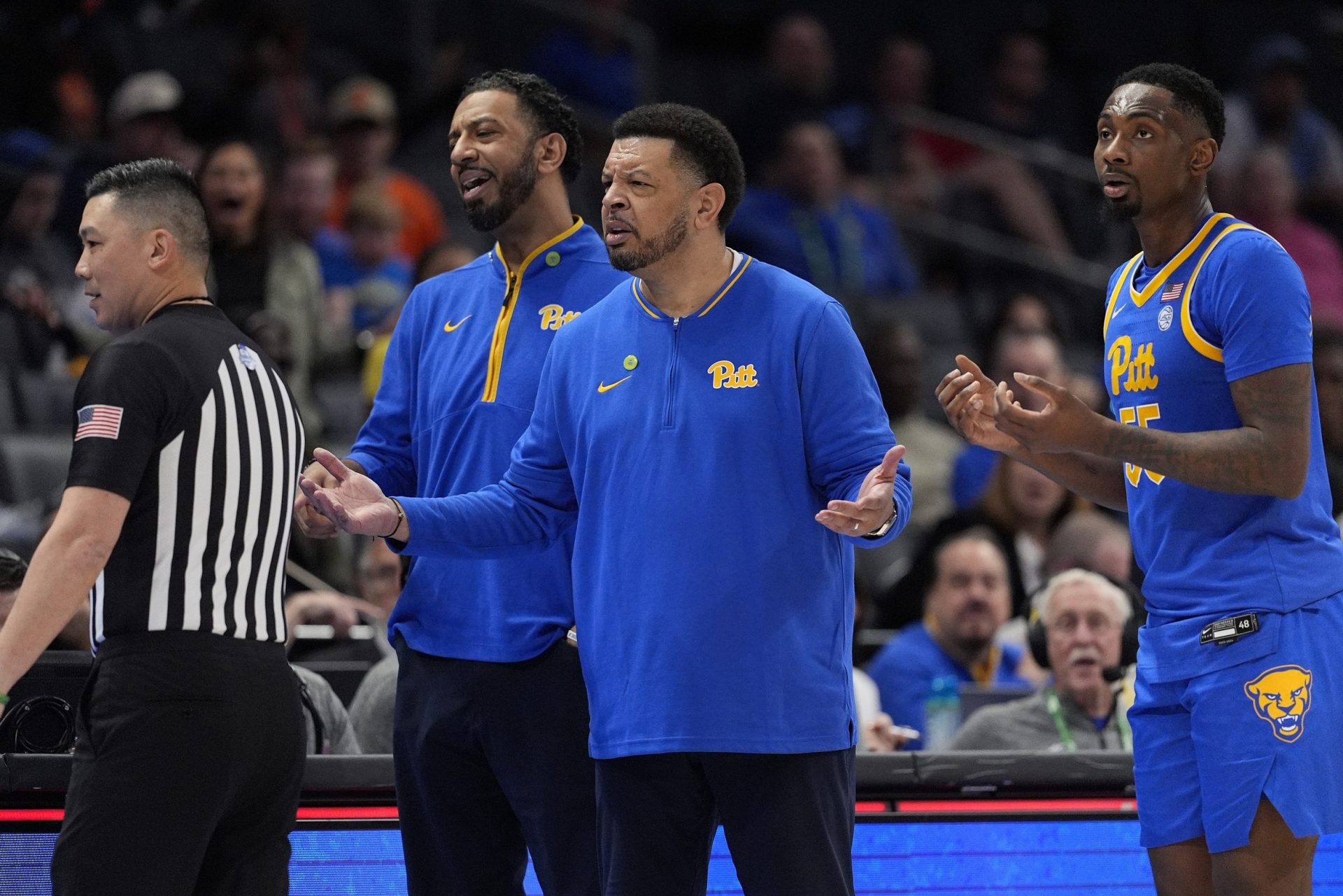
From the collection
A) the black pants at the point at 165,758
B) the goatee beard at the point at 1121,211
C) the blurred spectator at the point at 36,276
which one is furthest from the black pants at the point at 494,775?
the blurred spectator at the point at 36,276

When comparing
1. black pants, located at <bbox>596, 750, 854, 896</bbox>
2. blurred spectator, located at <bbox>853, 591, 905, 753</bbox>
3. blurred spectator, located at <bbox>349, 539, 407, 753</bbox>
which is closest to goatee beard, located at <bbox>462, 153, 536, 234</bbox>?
blurred spectator, located at <bbox>349, 539, 407, 753</bbox>

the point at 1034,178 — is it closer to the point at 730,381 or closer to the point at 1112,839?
the point at 1112,839

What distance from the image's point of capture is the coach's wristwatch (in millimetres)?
3198

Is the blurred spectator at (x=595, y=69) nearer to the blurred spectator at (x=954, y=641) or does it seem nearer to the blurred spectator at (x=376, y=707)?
the blurred spectator at (x=954, y=641)

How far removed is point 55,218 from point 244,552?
5435 millimetres

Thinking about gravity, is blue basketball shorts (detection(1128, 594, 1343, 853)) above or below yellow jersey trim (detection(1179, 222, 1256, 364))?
below

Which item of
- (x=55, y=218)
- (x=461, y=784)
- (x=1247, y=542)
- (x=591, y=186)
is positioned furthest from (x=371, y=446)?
(x=591, y=186)

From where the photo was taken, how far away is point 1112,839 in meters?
4.21

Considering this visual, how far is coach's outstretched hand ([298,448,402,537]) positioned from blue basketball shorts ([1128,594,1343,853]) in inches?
62.3

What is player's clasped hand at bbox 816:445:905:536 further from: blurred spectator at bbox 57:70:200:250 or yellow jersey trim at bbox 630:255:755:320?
blurred spectator at bbox 57:70:200:250

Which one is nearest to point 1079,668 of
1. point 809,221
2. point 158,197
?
point 158,197

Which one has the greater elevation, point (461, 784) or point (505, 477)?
point (505, 477)

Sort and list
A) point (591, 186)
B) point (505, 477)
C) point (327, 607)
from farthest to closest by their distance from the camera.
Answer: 1. point (591, 186)
2. point (327, 607)
3. point (505, 477)

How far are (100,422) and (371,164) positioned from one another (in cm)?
603
